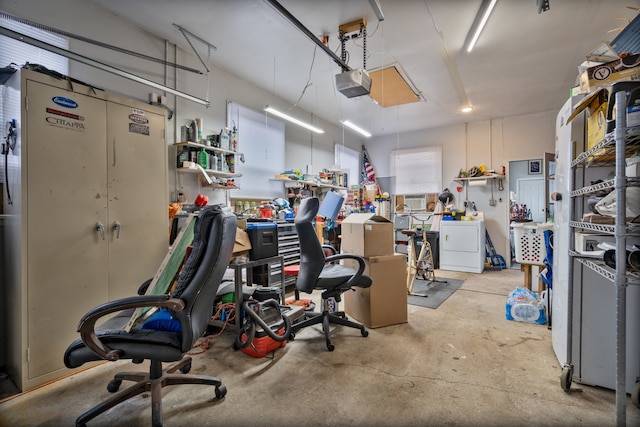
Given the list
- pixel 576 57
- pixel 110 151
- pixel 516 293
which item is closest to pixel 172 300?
pixel 110 151

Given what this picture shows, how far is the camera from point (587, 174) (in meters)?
1.94

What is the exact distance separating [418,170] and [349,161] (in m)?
1.66

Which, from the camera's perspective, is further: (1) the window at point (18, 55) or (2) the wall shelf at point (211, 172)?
(2) the wall shelf at point (211, 172)

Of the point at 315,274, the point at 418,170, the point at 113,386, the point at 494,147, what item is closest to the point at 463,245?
the point at 418,170

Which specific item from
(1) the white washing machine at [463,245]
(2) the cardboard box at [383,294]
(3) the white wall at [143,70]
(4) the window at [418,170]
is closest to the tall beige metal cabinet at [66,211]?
(3) the white wall at [143,70]

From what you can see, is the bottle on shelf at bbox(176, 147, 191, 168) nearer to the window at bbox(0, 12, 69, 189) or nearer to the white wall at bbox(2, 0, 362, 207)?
the white wall at bbox(2, 0, 362, 207)

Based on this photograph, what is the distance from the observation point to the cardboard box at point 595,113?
4.79 ft

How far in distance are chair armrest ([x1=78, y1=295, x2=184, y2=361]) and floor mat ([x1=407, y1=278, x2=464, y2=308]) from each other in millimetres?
2941

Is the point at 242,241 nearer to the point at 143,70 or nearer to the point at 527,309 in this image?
the point at 143,70

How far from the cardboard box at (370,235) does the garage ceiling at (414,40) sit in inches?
79.4

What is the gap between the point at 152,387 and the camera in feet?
4.89

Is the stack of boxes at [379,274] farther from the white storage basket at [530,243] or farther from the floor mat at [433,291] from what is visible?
the white storage basket at [530,243]

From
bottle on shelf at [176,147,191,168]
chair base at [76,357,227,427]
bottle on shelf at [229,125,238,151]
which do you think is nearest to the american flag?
bottle on shelf at [229,125,238,151]

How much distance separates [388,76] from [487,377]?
3.74 m
